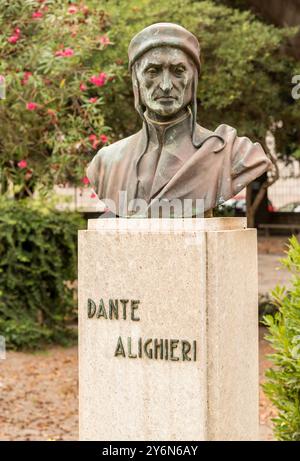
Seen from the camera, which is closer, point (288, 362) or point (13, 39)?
point (288, 362)

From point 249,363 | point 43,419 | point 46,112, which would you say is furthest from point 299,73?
point 249,363

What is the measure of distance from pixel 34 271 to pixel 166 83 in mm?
5272

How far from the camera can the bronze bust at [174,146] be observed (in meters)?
4.81

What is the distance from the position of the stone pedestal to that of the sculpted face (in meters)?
0.70

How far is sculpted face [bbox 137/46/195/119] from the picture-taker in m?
4.79

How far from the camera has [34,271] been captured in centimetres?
966

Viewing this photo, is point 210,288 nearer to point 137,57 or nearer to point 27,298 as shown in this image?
point 137,57

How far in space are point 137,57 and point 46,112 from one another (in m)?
4.20

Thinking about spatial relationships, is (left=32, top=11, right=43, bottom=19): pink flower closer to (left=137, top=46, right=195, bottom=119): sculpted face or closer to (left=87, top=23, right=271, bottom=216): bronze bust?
(left=87, top=23, right=271, bottom=216): bronze bust

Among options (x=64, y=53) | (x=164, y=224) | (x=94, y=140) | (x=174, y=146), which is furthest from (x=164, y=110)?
(x=94, y=140)

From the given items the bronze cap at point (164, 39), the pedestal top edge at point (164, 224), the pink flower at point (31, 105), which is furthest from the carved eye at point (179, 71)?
the pink flower at point (31, 105)

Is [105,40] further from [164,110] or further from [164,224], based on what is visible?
[164,224]

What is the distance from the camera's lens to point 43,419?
739cm

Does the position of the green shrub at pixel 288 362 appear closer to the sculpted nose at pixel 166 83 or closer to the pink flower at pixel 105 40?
the sculpted nose at pixel 166 83
